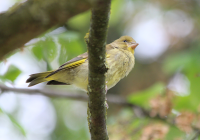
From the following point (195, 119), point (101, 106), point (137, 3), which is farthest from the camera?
point (137, 3)

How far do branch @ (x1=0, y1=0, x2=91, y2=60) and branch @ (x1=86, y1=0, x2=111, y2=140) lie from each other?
128mm

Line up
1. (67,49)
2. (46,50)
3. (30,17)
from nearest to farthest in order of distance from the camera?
(30,17)
(46,50)
(67,49)

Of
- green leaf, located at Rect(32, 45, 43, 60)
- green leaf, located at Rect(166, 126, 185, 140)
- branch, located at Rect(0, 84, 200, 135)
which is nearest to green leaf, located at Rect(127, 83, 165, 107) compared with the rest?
branch, located at Rect(0, 84, 200, 135)

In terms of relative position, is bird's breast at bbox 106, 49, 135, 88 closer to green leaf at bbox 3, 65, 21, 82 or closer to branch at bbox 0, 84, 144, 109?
green leaf at bbox 3, 65, 21, 82

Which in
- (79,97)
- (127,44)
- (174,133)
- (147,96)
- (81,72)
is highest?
(127,44)

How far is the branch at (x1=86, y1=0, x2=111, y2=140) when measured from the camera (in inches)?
68.1

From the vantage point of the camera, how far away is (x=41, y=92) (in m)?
5.10

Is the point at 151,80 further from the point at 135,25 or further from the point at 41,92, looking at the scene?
the point at 41,92

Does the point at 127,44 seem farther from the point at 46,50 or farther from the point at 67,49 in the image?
the point at 46,50

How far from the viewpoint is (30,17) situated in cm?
119

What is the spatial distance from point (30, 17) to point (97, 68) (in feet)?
3.81

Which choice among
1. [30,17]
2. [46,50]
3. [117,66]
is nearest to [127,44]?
[117,66]

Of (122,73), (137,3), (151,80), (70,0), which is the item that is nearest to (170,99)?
(122,73)

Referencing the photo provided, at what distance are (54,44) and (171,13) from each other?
552cm
